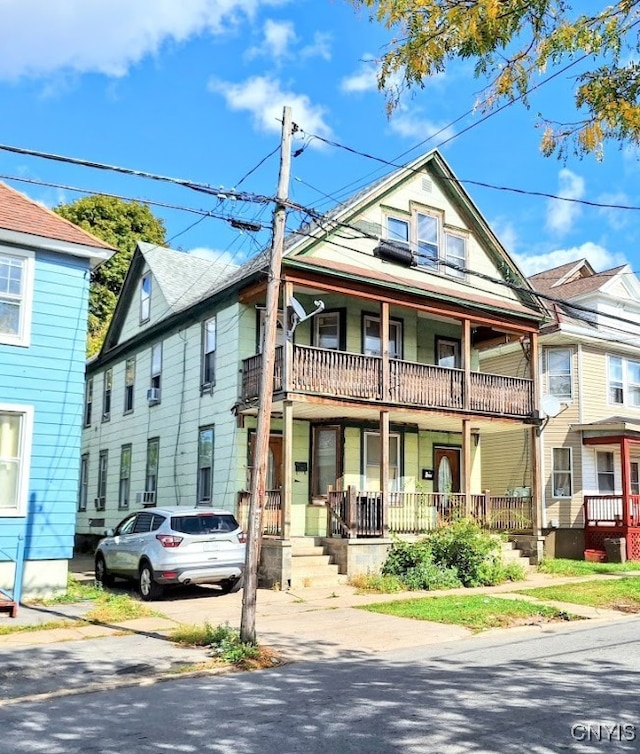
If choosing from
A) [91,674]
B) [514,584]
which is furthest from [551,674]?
[514,584]

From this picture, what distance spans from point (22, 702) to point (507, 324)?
1696cm

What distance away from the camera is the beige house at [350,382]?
18.0 metres

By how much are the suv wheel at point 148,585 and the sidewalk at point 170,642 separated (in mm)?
297

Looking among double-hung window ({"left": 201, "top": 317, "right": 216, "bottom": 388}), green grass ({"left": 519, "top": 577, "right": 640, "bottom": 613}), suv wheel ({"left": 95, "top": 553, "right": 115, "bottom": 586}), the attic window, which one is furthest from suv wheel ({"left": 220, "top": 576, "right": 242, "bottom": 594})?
the attic window

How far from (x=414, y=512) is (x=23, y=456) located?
10.1 meters

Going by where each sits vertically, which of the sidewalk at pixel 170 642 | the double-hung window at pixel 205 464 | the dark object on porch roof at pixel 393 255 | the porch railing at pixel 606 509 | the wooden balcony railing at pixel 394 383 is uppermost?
the dark object on porch roof at pixel 393 255

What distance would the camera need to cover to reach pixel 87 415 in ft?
96.7

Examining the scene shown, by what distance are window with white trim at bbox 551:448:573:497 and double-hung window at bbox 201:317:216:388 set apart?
11415mm

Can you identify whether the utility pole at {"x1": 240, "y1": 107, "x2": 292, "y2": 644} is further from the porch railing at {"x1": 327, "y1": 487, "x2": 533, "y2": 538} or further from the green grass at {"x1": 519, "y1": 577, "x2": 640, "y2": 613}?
the porch railing at {"x1": 327, "y1": 487, "x2": 533, "y2": 538}

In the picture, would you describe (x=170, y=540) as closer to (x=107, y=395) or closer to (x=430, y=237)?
(x=430, y=237)

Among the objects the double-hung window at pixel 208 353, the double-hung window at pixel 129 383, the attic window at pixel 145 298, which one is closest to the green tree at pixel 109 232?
the double-hung window at pixel 129 383

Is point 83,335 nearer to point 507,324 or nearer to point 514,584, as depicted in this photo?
point 514,584

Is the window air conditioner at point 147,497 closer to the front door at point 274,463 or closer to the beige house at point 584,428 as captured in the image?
the front door at point 274,463

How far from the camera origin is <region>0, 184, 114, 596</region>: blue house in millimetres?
14031
